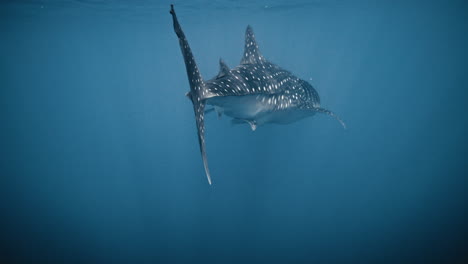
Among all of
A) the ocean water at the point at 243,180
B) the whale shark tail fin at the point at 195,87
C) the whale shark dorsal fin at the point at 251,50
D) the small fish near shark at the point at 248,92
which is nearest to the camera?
the whale shark tail fin at the point at 195,87

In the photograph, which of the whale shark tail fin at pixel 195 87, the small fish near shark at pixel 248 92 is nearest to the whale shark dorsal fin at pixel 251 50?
the small fish near shark at pixel 248 92

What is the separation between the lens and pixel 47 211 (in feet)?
63.5

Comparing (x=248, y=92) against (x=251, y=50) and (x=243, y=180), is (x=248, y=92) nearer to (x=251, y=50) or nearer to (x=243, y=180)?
(x=251, y=50)

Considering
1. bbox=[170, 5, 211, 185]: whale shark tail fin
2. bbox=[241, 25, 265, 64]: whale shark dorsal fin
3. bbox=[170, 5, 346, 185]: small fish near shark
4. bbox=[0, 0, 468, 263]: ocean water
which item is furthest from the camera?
bbox=[0, 0, 468, 263]: ocean water

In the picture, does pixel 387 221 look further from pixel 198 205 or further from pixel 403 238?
pixel 198 205

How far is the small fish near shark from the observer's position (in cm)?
342

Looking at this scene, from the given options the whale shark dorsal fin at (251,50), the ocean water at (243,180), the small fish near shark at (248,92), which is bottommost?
the ocean water at (243,180)

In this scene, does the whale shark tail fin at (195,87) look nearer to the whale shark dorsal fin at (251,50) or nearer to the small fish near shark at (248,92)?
the small fish near shark at (248,92)

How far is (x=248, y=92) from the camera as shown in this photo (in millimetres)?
4875

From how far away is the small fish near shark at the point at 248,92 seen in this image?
134 inches

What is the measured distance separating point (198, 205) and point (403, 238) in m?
12.6

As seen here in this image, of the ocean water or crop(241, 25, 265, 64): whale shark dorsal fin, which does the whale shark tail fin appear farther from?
the ocean water

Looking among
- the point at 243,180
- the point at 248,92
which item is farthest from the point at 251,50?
the point at 243,180

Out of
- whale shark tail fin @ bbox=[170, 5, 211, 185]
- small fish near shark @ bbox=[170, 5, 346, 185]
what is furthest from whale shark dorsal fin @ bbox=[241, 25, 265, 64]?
whale shark tail fin @ bbox=[170, 5, 211, 185]
